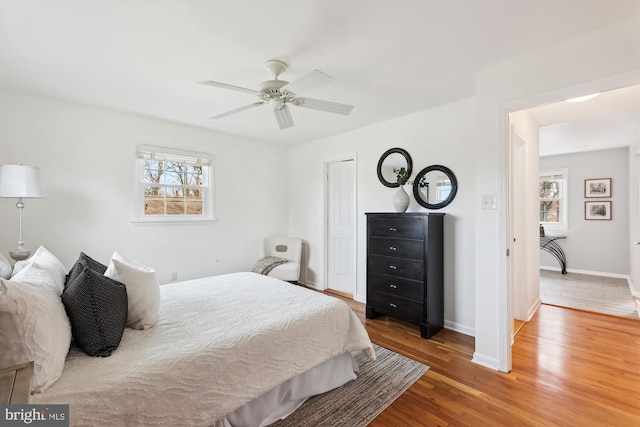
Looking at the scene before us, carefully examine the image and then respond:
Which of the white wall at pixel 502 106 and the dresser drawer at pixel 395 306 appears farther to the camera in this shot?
the dresser drawer at pixel 395 306

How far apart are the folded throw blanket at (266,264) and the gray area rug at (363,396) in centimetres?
221

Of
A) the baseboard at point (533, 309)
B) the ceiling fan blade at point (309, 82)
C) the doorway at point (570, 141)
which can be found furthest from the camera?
the baseboard at point (533, 309)

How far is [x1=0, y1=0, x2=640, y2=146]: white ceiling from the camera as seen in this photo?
65.2 inches

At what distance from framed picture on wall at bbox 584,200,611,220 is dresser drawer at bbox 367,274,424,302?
16.4 feet

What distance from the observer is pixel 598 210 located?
538 cm

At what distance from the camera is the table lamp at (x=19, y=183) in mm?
2361

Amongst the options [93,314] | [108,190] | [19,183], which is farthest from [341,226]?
[19,183]

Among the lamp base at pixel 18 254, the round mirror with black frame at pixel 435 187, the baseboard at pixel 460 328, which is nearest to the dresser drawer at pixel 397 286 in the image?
the baseboard at pixel 460 328

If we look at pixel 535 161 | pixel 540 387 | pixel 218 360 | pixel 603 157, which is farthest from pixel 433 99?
→ pixel 603 157

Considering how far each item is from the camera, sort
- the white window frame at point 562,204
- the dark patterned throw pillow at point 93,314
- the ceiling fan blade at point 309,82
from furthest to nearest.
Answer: the white window frame at point 562,204, the ceiling fan blade at point 309,82, the dark patterned throw pillow at point 93,314

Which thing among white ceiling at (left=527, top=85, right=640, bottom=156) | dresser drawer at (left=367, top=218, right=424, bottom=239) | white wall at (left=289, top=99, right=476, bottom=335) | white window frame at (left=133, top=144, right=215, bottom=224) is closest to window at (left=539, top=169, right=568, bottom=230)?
white ceiling at (left=527, top=85, right=640, bottom=156)

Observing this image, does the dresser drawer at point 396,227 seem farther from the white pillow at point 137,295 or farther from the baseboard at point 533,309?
the white pillow at point 137,295

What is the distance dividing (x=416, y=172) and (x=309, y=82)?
6.41ft

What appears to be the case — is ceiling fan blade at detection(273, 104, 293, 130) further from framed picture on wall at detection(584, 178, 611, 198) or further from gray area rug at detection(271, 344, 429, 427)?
framed picture on wall at detection(584, 178, 611, 198)
